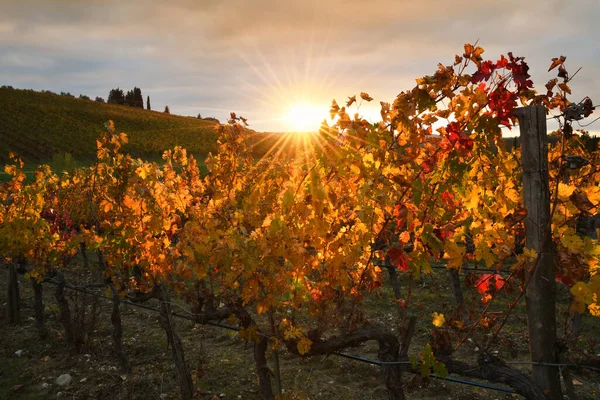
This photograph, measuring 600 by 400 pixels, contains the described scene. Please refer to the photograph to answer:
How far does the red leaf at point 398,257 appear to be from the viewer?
240 centimetres

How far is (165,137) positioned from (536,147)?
187 feet

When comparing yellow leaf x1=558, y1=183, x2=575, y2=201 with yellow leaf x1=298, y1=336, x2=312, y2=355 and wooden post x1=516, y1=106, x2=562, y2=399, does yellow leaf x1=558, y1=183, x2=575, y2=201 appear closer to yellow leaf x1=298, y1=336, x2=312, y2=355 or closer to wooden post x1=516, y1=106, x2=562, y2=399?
wooden post x1=516, y1=106, x2=562, y2=399

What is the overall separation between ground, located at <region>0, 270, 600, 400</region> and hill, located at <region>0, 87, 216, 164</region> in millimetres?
30203

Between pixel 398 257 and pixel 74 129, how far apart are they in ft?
185

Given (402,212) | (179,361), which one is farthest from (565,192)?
(179,361)

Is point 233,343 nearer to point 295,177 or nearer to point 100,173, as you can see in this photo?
point 100,173

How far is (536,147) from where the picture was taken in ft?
7.23

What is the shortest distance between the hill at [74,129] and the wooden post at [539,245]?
120 feet

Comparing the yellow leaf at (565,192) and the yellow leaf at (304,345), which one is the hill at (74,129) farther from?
the yellow leaf at (565,192)

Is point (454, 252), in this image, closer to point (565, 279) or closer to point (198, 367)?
point (565, 279)

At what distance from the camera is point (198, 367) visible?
5.33m

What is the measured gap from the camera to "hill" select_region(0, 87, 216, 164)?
1609 inches

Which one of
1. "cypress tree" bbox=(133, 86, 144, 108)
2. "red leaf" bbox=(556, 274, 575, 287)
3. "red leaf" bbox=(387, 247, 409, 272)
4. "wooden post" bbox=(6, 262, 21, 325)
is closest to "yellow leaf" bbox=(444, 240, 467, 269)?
"red leaf" bbox=(387, 247, 409, 272)

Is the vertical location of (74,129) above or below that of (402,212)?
above
